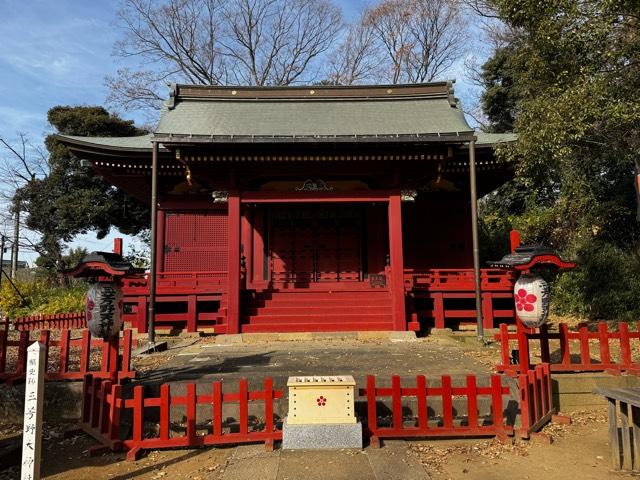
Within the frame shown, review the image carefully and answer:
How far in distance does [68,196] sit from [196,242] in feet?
42.6

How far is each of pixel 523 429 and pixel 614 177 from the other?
17.1 m

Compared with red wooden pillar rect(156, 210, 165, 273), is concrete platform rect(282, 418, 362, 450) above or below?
below

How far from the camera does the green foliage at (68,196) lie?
72.6ft

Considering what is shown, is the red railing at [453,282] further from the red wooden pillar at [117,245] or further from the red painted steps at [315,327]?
the red wooden pillar at [117,245]

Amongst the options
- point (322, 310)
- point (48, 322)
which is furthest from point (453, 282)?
point (48, 322)

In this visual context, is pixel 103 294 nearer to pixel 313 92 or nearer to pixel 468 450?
pixel 468 450

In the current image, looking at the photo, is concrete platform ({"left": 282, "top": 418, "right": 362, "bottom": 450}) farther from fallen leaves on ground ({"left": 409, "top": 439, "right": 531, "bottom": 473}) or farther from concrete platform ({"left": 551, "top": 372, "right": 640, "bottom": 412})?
concrete platform ({"left": 551, "top": 372, "right": 640, "bottom": 412})

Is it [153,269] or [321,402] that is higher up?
[153,269]

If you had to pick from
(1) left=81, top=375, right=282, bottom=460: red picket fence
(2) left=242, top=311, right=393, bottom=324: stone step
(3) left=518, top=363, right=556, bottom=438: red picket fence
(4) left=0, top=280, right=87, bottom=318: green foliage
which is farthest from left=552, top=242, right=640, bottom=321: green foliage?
(4) left=0, top=280, right=87, bottom=318: green foliage

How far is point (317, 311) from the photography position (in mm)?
10812

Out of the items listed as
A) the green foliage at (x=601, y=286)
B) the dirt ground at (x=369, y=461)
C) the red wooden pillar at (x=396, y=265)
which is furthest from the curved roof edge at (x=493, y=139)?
the dirt ground at (x=369, y=461)

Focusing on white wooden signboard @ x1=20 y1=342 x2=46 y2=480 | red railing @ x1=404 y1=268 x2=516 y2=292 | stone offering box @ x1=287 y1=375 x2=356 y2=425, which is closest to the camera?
white wooden signboard @ x1=20 y1=342 x2=46 y2=480

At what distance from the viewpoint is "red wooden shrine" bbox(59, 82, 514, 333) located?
10344mm

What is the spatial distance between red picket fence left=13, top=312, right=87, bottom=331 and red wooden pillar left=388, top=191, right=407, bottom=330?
29.0 feet
